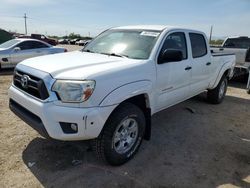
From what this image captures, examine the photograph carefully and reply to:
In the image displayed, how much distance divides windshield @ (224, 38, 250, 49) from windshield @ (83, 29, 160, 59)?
790 cm

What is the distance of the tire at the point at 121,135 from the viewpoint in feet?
10.5

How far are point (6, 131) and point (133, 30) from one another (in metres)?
2.84

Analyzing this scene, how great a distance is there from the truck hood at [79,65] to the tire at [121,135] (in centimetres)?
56

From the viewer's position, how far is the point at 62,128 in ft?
9.67

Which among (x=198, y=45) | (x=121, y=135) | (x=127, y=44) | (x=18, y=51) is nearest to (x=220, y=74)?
(x=198, y=45)

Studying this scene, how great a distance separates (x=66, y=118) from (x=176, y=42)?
259 cm

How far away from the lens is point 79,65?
330cm

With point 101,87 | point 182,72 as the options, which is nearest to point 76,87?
point 101,87

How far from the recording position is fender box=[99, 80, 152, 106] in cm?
303

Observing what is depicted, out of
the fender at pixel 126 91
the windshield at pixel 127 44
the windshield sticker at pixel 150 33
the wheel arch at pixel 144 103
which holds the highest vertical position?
the windshield sticker at pixel 150 33

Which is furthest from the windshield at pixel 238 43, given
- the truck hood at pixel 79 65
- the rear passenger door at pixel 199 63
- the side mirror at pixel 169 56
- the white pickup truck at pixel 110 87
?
the truck hood at pixel 79 65

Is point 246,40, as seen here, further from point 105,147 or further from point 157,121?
point 105,147

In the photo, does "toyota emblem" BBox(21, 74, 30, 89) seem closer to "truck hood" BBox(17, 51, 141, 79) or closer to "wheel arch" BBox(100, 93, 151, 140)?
"truck hood" BBox(17, 51, 141, 79)

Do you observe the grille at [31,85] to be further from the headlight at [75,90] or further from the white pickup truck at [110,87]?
the headlight at [75,90]
